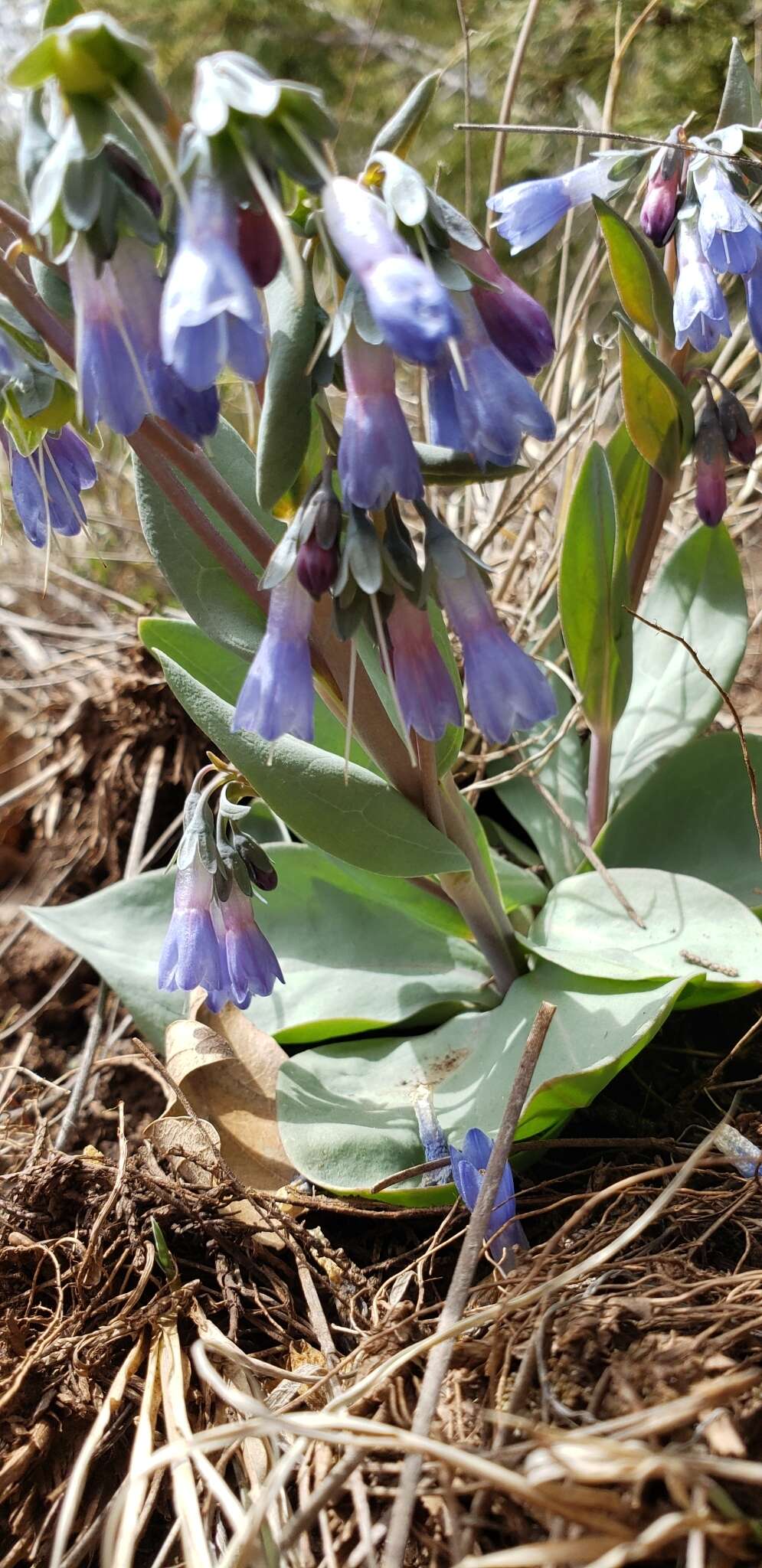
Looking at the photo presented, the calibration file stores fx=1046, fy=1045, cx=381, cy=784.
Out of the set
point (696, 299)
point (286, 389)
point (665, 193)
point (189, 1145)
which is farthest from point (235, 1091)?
point (665, 193)

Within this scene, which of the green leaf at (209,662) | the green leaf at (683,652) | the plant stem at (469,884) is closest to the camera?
the plant stem at (469,884)

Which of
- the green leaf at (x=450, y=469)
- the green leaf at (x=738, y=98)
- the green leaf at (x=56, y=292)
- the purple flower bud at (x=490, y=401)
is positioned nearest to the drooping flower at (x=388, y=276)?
the purple flower bud at (x=490, y=401)

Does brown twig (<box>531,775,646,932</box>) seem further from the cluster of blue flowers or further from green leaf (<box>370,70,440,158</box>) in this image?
green leaf (<box>370,70,440,158</box>)

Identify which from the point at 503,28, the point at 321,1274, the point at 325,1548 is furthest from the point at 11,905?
the point at 503,28

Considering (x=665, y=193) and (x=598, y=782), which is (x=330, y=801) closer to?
(x=598, y=782)

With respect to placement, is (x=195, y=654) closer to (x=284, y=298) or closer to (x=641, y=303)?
(x=284, y=298)

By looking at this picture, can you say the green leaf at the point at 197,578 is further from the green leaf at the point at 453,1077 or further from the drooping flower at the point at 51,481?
the green leaf at the point at 453,1077

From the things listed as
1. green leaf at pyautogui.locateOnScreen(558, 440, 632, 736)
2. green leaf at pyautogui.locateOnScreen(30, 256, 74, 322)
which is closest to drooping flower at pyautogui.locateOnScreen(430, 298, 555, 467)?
green leaf at pyautogui.locateOnScreen(30, 256, 74, 322)
